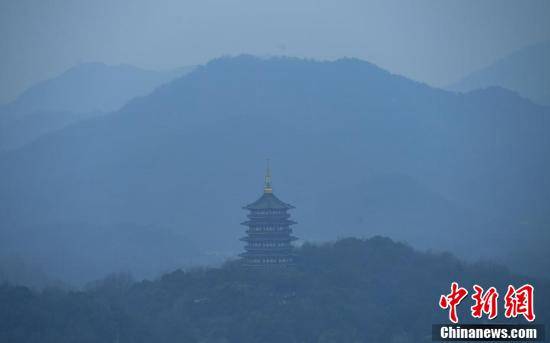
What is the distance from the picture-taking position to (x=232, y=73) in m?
197

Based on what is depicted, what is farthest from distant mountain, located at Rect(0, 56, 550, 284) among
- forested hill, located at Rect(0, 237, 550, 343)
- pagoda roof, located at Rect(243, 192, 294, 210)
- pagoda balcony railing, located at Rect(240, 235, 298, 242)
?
pagoda roof, located at Rect(243, 192, 294, 210)

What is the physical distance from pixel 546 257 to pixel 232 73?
80661mm

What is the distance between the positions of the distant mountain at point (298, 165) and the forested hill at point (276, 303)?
3792 cm

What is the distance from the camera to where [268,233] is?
287ft

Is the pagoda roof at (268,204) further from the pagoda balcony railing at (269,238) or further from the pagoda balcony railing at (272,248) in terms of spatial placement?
the pagoda balcony railing at (272,248)

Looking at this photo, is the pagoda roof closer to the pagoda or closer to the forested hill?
the pagoda

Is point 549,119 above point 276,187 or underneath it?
above

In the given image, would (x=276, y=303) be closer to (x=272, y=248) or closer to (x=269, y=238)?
(x=272, y=248)

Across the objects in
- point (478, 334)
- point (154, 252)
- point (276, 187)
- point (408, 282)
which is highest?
point (276, 187)

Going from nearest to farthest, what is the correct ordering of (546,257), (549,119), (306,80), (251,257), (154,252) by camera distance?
1. (251,257)
2. (546,257)
3. (154,252)
4. (549,119)
5. (306,80)

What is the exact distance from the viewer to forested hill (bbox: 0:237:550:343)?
73125 millimetres

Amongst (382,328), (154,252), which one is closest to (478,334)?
(382,328)

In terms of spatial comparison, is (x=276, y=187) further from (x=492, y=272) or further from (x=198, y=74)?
(x=492, y=272)

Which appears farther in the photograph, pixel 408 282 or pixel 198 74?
pixel 198 74
